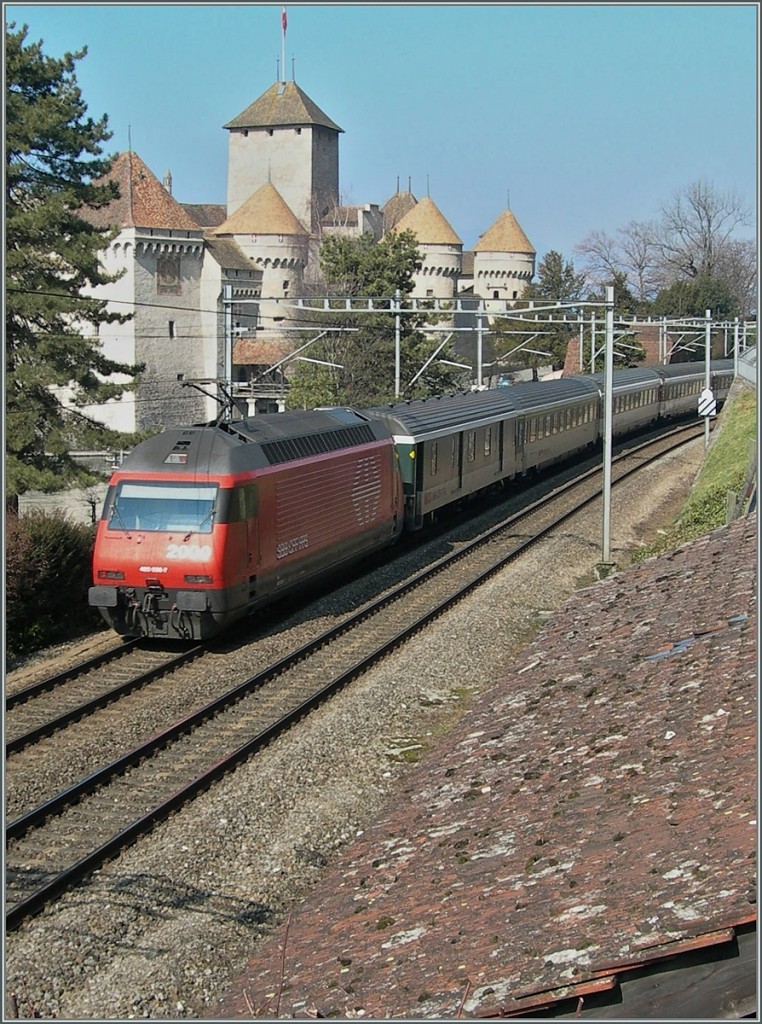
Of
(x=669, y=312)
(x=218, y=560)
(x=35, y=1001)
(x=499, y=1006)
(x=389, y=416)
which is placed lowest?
(x=35, y=1001)

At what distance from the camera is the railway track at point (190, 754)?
10.8m

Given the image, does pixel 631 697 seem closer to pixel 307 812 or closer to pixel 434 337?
pixel 307 812

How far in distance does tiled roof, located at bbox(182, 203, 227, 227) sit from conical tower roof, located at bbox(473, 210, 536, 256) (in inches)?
950

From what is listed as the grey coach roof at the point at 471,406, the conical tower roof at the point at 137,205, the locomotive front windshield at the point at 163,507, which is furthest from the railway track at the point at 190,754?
the conical tower roof at the point at 137,205

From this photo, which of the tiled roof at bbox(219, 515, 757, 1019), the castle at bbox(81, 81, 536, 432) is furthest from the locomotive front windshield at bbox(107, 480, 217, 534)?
the castle at bbox(81, 81, 536, 432)

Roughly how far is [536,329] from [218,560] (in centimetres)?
6480

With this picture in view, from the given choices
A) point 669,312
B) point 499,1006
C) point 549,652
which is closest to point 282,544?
point 549,652

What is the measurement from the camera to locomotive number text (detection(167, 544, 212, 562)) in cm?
1670

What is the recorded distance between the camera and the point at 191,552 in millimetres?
16781

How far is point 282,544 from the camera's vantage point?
18625 mm

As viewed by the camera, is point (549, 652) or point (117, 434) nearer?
point (549, 652)

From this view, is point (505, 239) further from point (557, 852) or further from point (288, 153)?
point (557, 852)

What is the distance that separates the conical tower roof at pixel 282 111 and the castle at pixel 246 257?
0.37 feet

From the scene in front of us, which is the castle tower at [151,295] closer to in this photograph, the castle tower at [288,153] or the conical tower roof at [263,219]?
the conical tower roof at [263,219]
